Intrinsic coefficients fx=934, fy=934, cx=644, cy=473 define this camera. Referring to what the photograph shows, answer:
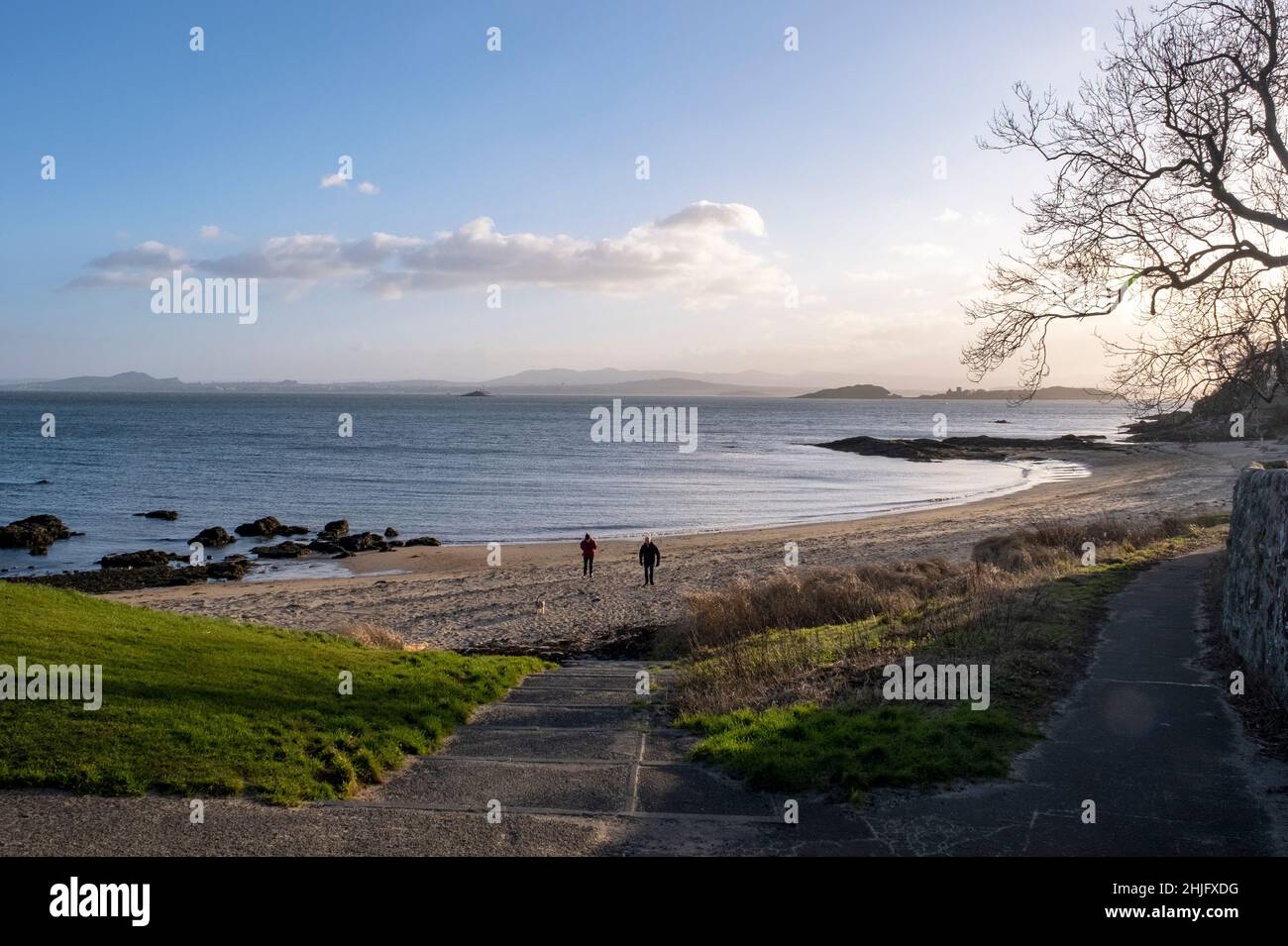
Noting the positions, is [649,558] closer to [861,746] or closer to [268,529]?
[861,746]

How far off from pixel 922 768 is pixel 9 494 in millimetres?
59963

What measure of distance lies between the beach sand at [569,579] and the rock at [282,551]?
231cm

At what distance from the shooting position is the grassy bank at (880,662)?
28.4 feet

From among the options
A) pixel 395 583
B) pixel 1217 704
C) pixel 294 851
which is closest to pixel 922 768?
pixel 1217 704

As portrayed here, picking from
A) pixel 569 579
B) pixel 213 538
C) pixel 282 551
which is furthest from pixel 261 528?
pixel 569 579

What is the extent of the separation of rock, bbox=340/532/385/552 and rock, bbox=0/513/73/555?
11135mm

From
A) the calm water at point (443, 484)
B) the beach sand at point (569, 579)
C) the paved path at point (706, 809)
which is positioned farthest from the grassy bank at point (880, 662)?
the calm water at point (443, 484)

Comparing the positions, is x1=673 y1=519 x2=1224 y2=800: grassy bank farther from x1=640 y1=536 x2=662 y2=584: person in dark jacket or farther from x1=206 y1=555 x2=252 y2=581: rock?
x1=206 y1=555 x2=252 y2=581: rock

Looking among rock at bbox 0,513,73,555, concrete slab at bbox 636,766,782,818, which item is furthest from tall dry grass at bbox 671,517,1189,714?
rock at bbox 0,513,73,555

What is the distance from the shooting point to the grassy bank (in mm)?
8648

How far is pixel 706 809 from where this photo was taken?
311 inches

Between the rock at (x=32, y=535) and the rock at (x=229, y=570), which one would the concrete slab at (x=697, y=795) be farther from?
the rock at (x=32, y=535)

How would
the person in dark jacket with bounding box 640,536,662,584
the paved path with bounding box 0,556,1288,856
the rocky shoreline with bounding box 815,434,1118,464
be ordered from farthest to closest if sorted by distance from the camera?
the rocky shoreline with bounding box 815,434,1118,464 → the person in dark jacket with bounding box 640,536,662,584 → the paved path with bounding box 0,556,1288,856

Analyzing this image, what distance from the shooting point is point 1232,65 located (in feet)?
44.5
